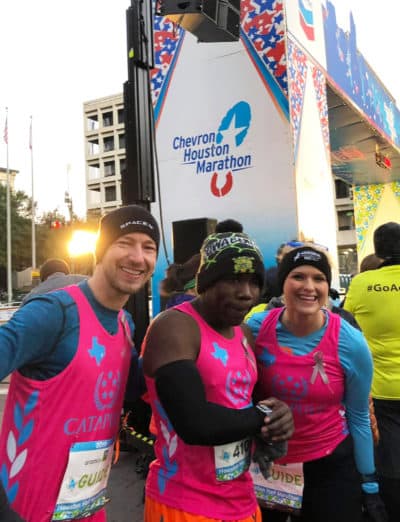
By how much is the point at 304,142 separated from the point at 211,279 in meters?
4.57

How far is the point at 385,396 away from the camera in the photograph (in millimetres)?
3066

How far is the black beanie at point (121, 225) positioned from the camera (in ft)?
5.39

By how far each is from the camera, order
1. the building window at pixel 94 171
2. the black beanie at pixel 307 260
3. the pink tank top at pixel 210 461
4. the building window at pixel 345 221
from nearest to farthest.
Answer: the pink tank top at pixel 210 461, the black beanie at pixel 307 260, the building window at pixel 345 221, the building window at pixel 94 171

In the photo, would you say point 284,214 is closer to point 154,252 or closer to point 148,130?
point 148,130

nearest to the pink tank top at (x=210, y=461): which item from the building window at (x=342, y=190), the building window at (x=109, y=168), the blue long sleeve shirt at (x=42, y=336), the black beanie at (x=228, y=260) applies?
the black beanie at (x=228, y=260)

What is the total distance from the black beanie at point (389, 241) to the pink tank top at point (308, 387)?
1.34m

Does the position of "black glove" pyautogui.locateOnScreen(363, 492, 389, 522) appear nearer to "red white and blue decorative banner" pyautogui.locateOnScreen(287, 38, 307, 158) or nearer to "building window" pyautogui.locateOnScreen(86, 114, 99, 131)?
"red white and blue decorative banner" pyautogui.locateOnScreen(287, 38, 307, 158)

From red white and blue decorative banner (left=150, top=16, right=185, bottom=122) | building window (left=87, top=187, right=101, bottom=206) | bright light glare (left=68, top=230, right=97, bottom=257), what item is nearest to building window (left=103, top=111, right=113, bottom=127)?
building window (left=87, top=187, right=101, bottom=206)

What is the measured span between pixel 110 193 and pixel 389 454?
60.8 m

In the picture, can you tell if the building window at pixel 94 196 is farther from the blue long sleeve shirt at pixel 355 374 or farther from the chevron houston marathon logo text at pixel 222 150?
the blue long sleeve shirt at pixel 355 374

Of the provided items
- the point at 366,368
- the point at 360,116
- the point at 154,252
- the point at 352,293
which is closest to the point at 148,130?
the point at 352,293

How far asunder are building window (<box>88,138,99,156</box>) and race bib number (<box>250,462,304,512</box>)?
63.9 meters

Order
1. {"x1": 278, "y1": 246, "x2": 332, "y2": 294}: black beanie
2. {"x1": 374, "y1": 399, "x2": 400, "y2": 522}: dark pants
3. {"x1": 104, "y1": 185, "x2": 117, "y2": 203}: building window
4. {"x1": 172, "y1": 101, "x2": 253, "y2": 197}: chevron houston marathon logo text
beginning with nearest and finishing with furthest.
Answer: {"x1": 278, "y1": 246, "x2": 332, "y2": 294}: black beanie
{"x1": 374, "y1": 399, "x2": 400, "y2": 522}: dark pants
{"x1": 172, "y1": 101, "x2": 253, "y2": 197}: chevron houston marathon logo text
{"x1": 104, "y1": 185, "x2": 117, "y2": 203}: building window

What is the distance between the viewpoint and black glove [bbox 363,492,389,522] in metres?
2.00
